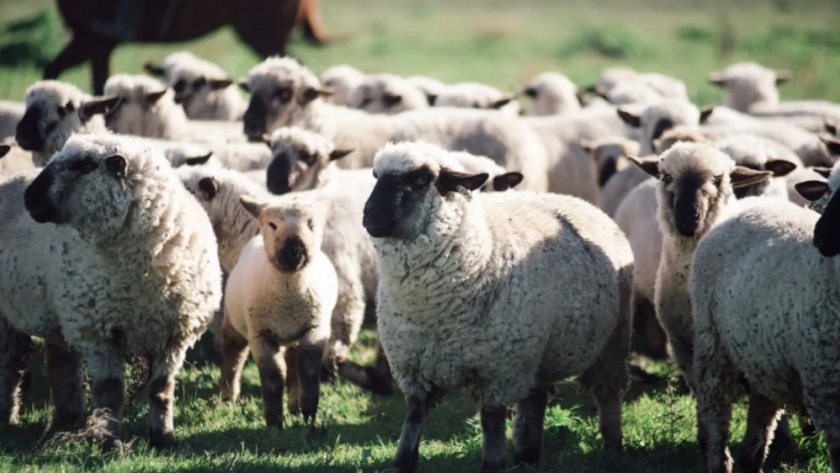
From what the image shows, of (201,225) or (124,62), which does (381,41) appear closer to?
(124,62)

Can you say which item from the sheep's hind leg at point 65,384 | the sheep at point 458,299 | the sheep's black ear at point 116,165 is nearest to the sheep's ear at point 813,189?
the sheep at point 458,299

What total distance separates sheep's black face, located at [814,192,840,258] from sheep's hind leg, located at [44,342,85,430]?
157 inches

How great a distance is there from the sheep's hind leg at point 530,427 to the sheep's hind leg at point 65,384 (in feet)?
7.91

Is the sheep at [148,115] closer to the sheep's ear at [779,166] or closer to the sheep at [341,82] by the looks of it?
the sheep at [341,82]

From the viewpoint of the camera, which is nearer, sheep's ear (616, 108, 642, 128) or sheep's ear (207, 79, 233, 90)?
sheep's ear (616, 108, 642, 128)

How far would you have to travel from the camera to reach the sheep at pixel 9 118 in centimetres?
1065

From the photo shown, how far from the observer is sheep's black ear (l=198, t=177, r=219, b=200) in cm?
827

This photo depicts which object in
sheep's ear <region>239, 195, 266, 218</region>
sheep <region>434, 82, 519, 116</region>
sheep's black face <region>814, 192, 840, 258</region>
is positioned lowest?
sheep <region>434, 82, 519, 116</region>

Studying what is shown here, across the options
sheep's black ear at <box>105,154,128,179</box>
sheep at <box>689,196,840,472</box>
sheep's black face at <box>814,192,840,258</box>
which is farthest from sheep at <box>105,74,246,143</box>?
sheep's black face at <box>814,192,840,258</box>

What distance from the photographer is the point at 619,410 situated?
7.03 m

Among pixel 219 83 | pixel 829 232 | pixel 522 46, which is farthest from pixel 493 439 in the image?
pixel 522 46

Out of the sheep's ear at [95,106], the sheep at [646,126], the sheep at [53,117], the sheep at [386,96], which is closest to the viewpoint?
the sheep at [53,117]

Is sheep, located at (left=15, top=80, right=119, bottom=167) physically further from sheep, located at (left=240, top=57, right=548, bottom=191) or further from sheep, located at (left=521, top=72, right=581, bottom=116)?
sheep, located at (left=521, top=72, right=581, bottom=116)

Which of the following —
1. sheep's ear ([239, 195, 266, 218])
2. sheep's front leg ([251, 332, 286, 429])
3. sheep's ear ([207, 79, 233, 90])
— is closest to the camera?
sheep's front leg ([251, 332, 286, 429])
